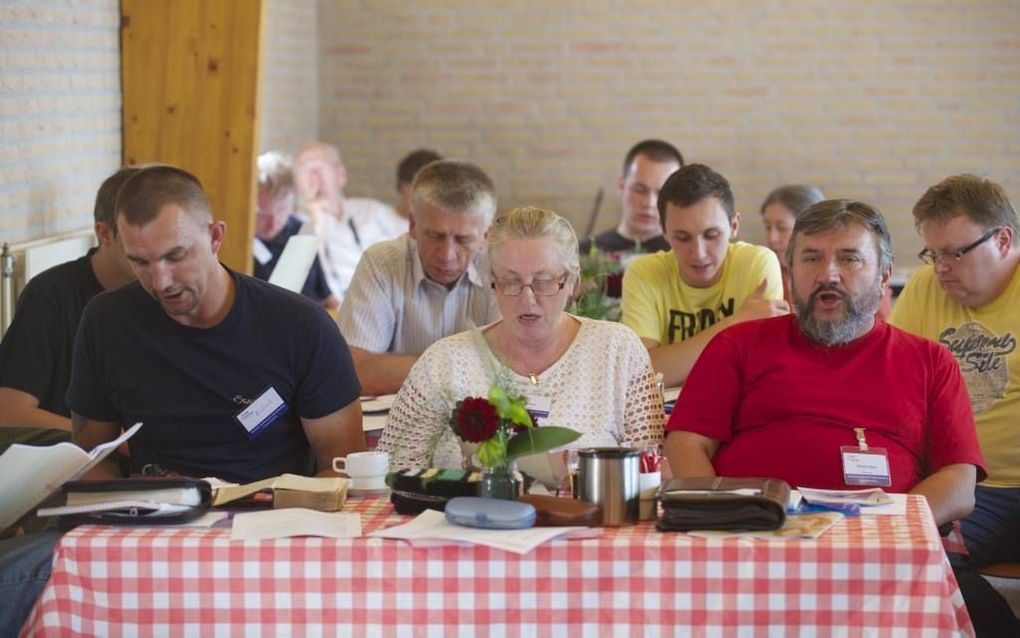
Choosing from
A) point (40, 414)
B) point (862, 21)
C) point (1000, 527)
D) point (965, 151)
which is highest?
point (862, 21)

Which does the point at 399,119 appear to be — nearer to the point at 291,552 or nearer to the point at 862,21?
the point at 862,21

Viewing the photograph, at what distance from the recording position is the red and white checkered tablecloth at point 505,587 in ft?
7.69

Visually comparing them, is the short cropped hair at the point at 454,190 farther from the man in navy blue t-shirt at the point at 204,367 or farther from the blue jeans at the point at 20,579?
the blue jeans at the point at 20,579

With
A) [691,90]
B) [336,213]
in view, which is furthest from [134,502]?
[691,90]

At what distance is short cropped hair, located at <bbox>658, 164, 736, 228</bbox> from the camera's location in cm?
430

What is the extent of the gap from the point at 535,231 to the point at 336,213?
16.1 ft

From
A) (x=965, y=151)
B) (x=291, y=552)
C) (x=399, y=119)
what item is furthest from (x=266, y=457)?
(x=965, y=151)

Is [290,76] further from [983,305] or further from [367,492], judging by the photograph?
[367,492]

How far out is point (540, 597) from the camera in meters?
2.38

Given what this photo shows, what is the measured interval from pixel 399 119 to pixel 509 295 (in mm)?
5896

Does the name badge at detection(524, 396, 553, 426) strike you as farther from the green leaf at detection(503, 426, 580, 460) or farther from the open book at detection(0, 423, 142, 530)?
the open book at detection(0, 423, 142, 530)

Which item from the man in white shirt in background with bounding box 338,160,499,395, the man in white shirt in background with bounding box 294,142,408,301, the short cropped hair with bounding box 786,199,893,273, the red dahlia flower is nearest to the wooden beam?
the man in white shirt in background with bounding box 338,160,499,395

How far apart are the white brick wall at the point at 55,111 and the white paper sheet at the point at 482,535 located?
106 inches

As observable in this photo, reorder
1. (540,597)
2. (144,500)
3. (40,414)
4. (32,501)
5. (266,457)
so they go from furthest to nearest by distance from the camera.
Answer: (40,414)
(266,457)
(32,501)
(144,500)
(540,597)
